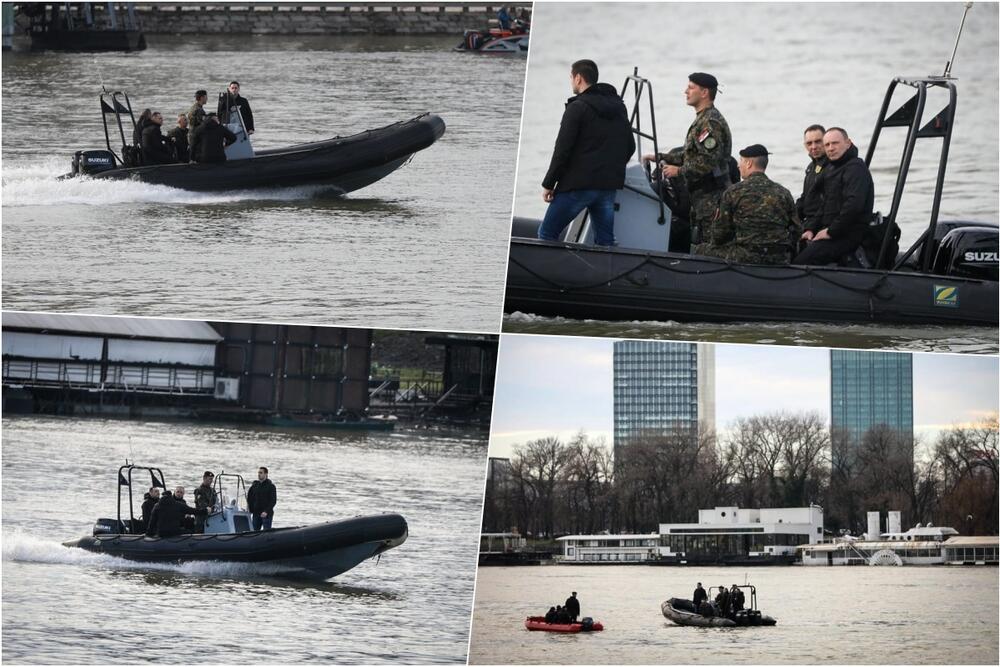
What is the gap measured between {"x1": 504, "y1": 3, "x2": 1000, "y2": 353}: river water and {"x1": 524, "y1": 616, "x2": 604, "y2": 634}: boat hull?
391 centimetres

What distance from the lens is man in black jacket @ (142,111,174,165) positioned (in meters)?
10.1

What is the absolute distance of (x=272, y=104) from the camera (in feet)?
43.7

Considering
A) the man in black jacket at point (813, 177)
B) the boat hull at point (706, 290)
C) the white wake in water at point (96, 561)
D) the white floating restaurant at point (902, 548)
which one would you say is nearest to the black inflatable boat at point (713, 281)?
the boat hull at point (706, 290)

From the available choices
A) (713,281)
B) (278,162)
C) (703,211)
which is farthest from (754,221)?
(278,162)

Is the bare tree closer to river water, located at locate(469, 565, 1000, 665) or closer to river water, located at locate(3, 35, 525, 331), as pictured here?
river water, located at locate(469, 565, 1000, 665)

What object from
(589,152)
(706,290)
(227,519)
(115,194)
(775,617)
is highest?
(115,194)

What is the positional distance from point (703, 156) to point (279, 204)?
4099mm

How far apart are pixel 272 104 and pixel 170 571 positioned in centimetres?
632

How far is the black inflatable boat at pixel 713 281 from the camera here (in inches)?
300

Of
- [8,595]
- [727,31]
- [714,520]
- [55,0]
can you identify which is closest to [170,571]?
[8,595]

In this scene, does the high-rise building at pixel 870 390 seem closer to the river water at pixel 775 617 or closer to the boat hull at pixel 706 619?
the river water at pixel 775 617

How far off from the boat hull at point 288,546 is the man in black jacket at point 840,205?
8.90ft

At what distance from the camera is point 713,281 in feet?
25.2

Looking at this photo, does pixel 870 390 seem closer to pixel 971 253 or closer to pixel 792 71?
pixel 971 253
